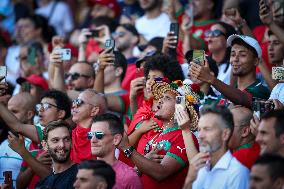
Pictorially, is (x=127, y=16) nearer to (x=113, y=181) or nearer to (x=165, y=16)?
(x=165, y=16)

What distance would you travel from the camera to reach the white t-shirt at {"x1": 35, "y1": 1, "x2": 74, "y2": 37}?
58.1 feet

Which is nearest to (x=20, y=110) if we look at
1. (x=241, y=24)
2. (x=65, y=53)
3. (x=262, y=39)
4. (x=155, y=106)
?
(x=65, y=53)

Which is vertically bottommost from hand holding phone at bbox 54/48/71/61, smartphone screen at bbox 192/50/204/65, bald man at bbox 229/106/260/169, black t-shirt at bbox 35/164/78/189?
black t-shirt at bbox 35/164/78/189

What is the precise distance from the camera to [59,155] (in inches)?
412

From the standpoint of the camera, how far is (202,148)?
8766 mm

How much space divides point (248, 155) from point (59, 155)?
7.96 ft

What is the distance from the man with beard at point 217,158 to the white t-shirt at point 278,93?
67.5 inches

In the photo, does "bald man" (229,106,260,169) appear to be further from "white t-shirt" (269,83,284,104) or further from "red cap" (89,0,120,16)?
"red cap" (89,0,120,16)

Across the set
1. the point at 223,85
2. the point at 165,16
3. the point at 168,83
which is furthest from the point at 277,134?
the point at 165,16

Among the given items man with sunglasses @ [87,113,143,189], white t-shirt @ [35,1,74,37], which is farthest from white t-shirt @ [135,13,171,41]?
man with sunglasses @ [87,113,143,189]

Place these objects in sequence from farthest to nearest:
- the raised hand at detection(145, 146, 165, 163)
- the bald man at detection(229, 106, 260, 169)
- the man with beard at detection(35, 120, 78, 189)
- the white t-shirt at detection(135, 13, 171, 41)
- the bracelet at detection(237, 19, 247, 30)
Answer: the white t-shirt at detection(135, 13, 171, 41)
the bracelet at detection(237, 19, 247, 30)
the man with beard at detection(35, 120, 78, 189)
the raised hand at detection(145, 146, 165, 163)
the bald man at detection(229, 106, 260, 169)

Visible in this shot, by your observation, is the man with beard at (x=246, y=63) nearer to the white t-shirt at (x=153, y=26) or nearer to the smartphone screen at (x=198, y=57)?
the smartphone screen at (x=198, y=57)

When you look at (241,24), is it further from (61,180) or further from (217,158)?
(217,158)

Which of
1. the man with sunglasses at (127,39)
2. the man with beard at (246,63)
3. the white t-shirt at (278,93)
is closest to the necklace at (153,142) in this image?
the man with beard at (246,63)
